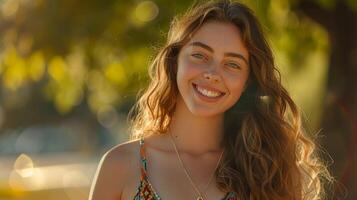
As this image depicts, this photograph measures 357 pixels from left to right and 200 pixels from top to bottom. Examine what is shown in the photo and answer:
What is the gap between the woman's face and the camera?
3789 millimetres

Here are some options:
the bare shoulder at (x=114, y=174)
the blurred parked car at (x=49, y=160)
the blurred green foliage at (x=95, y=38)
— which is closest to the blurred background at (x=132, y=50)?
the blurred green foliage at (x=95, y=38)

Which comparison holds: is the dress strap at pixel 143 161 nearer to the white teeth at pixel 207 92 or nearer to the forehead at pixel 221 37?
the white teeth at pixel 207 92

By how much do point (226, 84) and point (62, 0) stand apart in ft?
16.0

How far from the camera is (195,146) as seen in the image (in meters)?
4.00

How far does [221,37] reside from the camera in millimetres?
3871

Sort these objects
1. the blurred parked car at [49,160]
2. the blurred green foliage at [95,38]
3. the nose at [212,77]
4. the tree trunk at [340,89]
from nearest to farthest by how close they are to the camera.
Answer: the nose at [212,77] → the blurred green foliage at [95,38] → the tree trunk at [340,89] → the blurred parked car at [49,160]

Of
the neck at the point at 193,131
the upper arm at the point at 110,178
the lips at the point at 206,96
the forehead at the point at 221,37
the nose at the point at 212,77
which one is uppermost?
the forehead at the point at 221,37

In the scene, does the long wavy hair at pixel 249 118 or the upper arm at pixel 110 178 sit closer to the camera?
the upper arm at pixel 110 178

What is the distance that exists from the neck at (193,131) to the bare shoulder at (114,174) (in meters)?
0.23

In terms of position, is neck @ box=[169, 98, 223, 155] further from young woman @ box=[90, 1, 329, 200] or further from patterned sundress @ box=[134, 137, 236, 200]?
patterned sundress @ box=[134, 137, 236, 200]

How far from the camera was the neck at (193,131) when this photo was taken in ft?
13.0

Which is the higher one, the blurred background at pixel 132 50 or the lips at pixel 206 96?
the blurred background at pixel 132 50

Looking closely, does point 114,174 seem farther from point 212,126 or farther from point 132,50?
point 132,50

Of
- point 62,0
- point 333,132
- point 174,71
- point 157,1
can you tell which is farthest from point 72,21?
point 174,71
